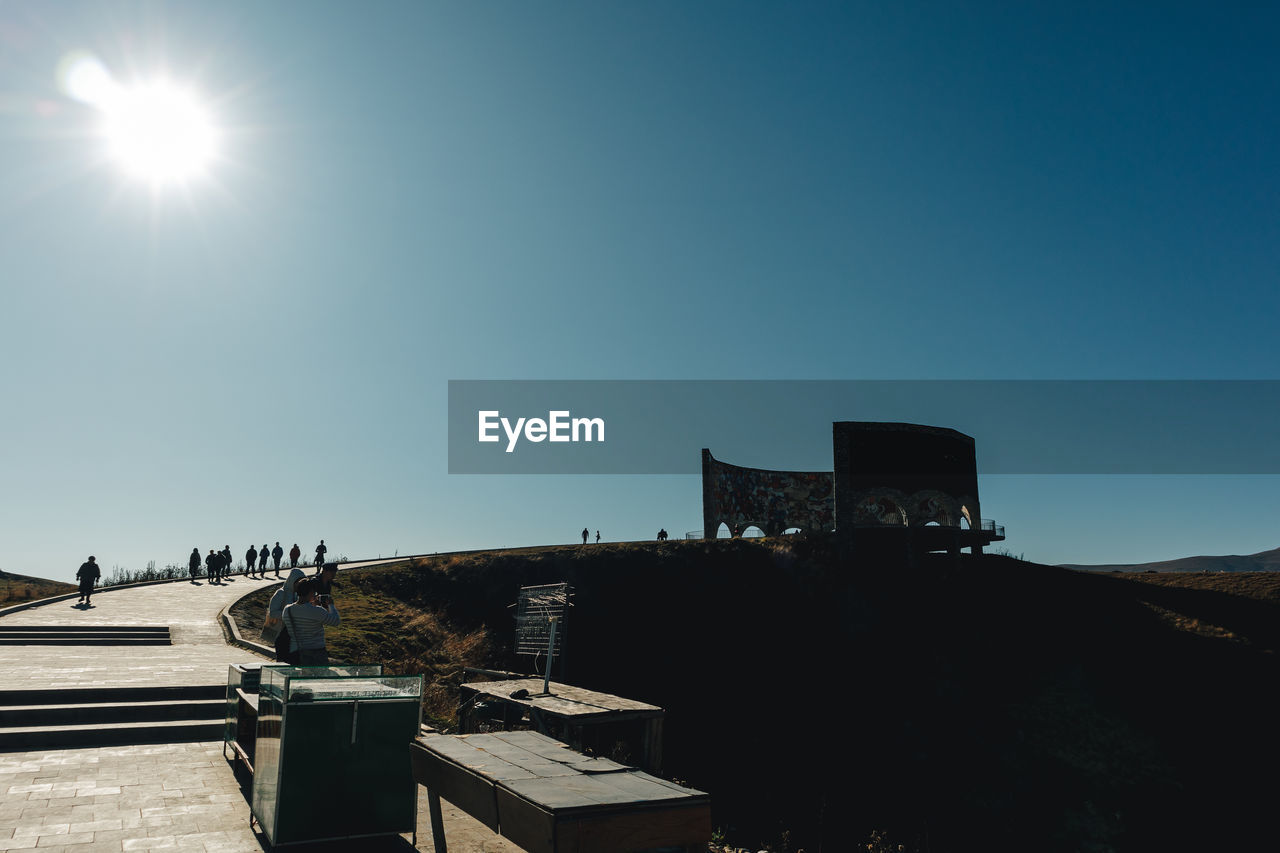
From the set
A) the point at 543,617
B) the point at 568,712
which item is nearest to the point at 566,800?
the point at 568,712

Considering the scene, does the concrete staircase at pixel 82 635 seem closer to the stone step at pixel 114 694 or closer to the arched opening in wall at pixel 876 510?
the stone step at pixel 114 694

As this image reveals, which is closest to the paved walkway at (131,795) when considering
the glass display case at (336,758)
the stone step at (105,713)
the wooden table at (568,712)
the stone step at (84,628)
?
the glass display case at (336,758)

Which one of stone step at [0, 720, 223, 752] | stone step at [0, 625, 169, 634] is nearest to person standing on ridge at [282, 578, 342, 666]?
stone step at [0, 720, 223, 752]

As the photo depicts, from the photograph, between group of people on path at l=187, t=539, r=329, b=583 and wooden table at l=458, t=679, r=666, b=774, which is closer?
wooden table at l=458, t=679, r=666, b=774

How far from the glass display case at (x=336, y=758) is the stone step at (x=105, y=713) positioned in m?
5.72

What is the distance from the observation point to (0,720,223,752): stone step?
8789 millimetres

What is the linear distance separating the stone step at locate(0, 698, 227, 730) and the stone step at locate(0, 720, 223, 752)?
171 mm

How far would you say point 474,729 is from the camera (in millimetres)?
10148

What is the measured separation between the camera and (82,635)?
16.9 m

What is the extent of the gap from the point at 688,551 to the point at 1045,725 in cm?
1619

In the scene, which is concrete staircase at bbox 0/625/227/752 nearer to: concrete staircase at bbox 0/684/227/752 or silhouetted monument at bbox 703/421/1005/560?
concrete staircase at bbox 0/684/227/752

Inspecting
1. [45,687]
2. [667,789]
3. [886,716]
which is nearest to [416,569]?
[886,716]

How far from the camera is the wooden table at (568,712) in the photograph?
6633 mm

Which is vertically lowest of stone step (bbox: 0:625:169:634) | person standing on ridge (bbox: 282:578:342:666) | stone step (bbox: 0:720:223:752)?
stone step (bbox: 0:720:223:752)
